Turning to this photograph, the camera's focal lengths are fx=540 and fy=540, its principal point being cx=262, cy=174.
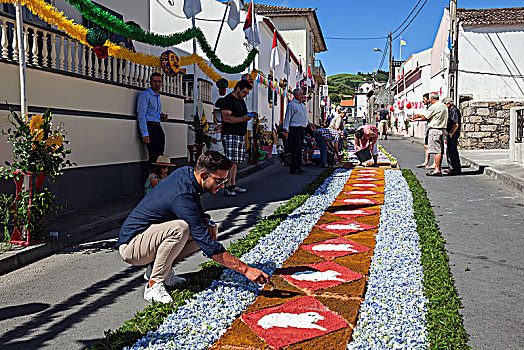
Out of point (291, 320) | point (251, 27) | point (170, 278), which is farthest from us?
point (251, 27)

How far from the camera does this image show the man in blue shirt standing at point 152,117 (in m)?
9.25

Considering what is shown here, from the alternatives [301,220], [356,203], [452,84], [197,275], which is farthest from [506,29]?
[197,275]

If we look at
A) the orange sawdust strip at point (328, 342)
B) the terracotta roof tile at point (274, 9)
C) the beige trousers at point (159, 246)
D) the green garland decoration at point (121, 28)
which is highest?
the terracotta roof tile at point (274, 9)

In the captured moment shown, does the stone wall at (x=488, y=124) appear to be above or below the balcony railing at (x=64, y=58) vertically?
below

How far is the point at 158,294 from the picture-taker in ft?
13.2

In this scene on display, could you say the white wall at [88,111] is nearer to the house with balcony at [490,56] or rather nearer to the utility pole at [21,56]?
the utility pole at [21,56]

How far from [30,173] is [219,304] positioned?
2868 mm

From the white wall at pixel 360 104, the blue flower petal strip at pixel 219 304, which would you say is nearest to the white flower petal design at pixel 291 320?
the blue flower petal strip at pixel 219 304

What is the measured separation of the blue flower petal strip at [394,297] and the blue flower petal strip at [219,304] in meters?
0.86

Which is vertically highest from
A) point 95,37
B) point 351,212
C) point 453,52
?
point 453,52

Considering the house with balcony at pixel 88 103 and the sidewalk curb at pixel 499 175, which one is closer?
the house with balcony at pixel 88 103

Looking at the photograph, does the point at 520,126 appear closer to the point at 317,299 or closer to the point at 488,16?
the point at 488,16

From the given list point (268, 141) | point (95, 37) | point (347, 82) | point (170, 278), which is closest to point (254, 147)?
point (268, 141)

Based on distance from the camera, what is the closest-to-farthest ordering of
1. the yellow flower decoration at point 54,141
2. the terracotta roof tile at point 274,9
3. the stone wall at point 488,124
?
the yellow flower decoration at point 54,141, the stone wall at point 488,124, the terracotta roof tile at point 274,9
